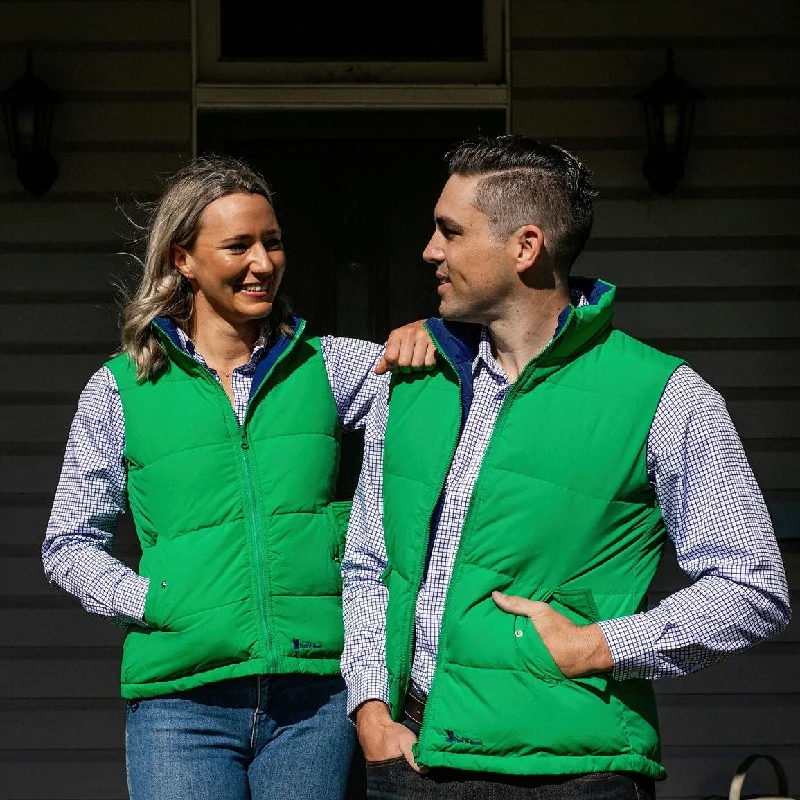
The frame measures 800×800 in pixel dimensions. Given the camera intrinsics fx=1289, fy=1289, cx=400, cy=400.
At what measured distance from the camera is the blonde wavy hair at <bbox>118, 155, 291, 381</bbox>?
2754mm

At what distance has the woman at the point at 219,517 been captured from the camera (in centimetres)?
255

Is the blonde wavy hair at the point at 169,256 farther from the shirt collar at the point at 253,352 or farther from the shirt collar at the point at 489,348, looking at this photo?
the shirt collar at the point at 489,348

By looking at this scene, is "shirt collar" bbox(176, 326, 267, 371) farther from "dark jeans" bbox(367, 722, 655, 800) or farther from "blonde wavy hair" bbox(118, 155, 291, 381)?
"dark jeans" bbox(367, 722, 655, 800)

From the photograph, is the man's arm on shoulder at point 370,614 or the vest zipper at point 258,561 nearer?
the man's arm on shoulder at point 370,614

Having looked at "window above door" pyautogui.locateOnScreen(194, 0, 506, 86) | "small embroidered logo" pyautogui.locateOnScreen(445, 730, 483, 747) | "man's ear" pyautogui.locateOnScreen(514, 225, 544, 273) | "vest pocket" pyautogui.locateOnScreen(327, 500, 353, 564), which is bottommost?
"small embroidered logo" pyautogui.locateOnScreen(445, 730, 483, 747)

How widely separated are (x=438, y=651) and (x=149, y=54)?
11.0 ft

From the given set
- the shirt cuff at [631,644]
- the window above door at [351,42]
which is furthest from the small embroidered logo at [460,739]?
the window above door at [351,42]

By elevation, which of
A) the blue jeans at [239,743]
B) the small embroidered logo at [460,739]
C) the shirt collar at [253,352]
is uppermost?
the shirt collar at [253,352]

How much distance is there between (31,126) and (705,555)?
3420 mm

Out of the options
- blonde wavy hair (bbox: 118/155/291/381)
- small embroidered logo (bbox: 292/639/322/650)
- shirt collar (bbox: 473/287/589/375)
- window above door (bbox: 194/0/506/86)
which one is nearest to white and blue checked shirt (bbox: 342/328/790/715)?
shirt collar (bbox: 473/287/589/375)

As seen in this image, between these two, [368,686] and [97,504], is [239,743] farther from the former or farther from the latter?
[97,504]

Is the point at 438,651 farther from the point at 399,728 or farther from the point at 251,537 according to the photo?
the point at 251,537

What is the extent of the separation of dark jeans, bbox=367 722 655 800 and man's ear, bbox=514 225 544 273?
90 centimetres

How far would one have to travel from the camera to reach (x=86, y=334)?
193 inches
